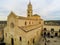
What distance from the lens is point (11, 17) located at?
28.5 metres

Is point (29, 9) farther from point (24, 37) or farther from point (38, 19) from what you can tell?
point (24, 37)

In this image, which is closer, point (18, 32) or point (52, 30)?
point (18, 32)

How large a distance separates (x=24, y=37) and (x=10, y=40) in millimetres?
5109

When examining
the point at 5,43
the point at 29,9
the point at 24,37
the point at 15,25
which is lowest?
the point at 5,43

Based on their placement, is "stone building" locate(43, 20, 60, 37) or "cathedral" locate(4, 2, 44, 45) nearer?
"cathedral" locate(4, 2, 44, 45)

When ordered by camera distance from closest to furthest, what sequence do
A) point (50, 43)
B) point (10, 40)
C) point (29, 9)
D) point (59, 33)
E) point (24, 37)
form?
point (24, 37)
point (50, 43)
point (10, 40)
point (59, 33)
point (29, 9)

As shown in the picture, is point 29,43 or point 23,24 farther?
point 23,24

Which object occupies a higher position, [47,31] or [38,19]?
[38,19]

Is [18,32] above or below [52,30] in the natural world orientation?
above

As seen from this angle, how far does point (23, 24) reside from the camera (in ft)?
97.0

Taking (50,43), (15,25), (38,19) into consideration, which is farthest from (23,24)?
(38,19)

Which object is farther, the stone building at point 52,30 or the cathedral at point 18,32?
the stone building at point 52,30

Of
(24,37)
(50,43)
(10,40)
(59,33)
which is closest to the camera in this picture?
(24,37)

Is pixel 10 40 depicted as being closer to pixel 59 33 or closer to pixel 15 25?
pixel 15 25
